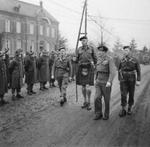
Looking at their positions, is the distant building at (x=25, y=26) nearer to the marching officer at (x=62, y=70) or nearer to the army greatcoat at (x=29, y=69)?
the army greatcoat at (x=29, y=69)

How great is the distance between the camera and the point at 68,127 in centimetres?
570

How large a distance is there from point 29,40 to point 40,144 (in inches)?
1709

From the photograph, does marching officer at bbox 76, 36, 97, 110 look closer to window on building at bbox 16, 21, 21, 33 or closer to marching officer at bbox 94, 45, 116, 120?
marching officer at bbox 94, 45, 116, 120

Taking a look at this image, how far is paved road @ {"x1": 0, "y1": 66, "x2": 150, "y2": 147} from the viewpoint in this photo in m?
4.77

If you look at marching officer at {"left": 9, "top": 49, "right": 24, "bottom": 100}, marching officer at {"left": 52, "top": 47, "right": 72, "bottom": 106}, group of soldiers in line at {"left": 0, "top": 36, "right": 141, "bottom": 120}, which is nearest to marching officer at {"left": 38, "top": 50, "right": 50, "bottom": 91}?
group of soldiers in line at {"left": 0, "top": 36, "right": 141, "bottom": 120}

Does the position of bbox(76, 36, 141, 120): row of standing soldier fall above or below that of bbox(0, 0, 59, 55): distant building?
below

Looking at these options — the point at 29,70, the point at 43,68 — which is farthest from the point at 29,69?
the point at 43,68

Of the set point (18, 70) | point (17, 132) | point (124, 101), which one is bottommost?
point (17, 132)

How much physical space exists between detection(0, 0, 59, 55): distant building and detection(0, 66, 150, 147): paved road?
34800 mm

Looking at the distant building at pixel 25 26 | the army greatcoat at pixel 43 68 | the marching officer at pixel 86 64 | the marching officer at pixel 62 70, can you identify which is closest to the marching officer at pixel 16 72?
the marching officer at pixel 62 70

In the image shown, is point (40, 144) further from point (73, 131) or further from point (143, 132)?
point (143, 132)

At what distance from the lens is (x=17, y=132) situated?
5434 millimetres

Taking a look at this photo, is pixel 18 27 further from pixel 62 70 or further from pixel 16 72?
pixel 62 70

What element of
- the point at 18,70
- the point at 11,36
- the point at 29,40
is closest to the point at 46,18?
the point at 29,40
